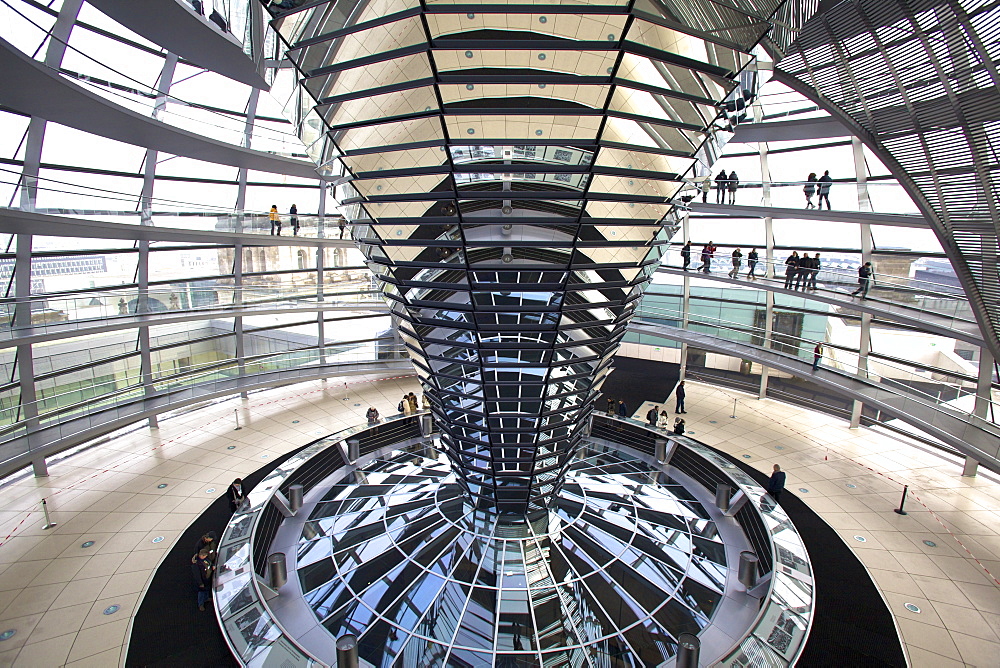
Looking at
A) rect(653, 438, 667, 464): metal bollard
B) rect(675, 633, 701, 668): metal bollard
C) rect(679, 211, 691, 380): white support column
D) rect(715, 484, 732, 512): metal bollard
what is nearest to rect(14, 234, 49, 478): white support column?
rect(675, 633, 701, 668): metal bollard

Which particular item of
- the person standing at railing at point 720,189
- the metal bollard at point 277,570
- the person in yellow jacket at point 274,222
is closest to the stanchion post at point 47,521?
the metal bollard at point 277,570

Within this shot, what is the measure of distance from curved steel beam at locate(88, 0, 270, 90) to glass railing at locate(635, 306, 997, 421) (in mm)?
16712

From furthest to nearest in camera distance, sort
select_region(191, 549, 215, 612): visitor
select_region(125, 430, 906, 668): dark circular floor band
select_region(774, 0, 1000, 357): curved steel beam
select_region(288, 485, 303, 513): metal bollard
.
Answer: select_region(288, 485, 303, 513): metal bollard → select_region(191, 549, 215, 612): visitor → select_region(774, 0, 1000, 357): curved steel beam → select_region(125, 430, 906, 668): dark circular floor band

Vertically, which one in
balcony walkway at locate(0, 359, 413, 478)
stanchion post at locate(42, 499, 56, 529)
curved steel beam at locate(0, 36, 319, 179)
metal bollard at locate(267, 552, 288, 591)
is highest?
curved steel beam at locate(0, 36, 319, 179)

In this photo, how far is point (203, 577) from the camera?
10227 mm

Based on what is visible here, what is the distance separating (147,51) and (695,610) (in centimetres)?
2192

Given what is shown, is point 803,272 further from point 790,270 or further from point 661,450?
point 661,450

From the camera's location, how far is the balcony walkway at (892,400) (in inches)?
420

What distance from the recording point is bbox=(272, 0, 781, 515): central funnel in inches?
267

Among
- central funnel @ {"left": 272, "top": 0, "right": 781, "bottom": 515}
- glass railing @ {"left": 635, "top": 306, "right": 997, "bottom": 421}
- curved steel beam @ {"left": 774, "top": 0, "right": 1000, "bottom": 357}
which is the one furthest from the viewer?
glass railing @ {"left": 635, "top": 306, "right": 997, "bottom": 421}

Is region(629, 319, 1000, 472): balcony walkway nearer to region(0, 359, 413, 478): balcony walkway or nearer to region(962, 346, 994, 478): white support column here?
region(962, 346, 994, 478): white support column

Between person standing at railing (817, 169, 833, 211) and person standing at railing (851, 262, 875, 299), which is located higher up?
person standing at railing (817, 169, 833, 211)

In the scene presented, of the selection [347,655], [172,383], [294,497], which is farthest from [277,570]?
[172,383]

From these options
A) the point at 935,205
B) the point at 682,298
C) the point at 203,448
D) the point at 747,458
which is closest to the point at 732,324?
the point at 682,298
